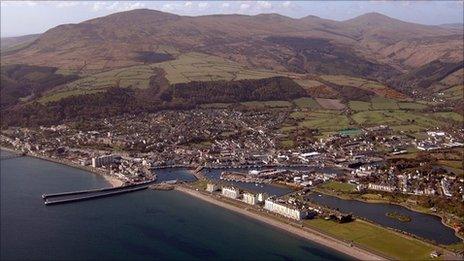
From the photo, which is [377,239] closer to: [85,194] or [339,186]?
[339,186]

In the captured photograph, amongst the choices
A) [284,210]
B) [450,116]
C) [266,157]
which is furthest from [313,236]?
[450,116]

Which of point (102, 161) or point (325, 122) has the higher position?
point (325, 122)

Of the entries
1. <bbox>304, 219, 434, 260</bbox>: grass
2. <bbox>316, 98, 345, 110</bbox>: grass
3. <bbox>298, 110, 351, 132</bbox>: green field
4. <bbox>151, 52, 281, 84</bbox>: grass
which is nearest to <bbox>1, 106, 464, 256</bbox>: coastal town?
<bbox>304, 219, 434, 260</bbox>: grass

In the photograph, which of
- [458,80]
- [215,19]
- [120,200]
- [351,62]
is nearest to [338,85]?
[458,80]

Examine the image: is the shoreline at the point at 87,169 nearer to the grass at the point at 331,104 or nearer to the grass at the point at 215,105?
the grass at the point at 215,105

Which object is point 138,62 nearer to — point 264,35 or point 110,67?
point 110,67

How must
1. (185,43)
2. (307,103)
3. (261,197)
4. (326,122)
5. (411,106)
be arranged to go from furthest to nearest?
(185,43) → (307,103) → (411,106) → (326,122) → (261,197)

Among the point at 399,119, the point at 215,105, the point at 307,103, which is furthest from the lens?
the point at 307,103

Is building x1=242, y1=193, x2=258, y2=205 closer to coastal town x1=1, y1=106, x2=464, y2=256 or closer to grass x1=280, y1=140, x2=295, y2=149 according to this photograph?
coastal town x1=1, y1=106, x2=464, y2=256
